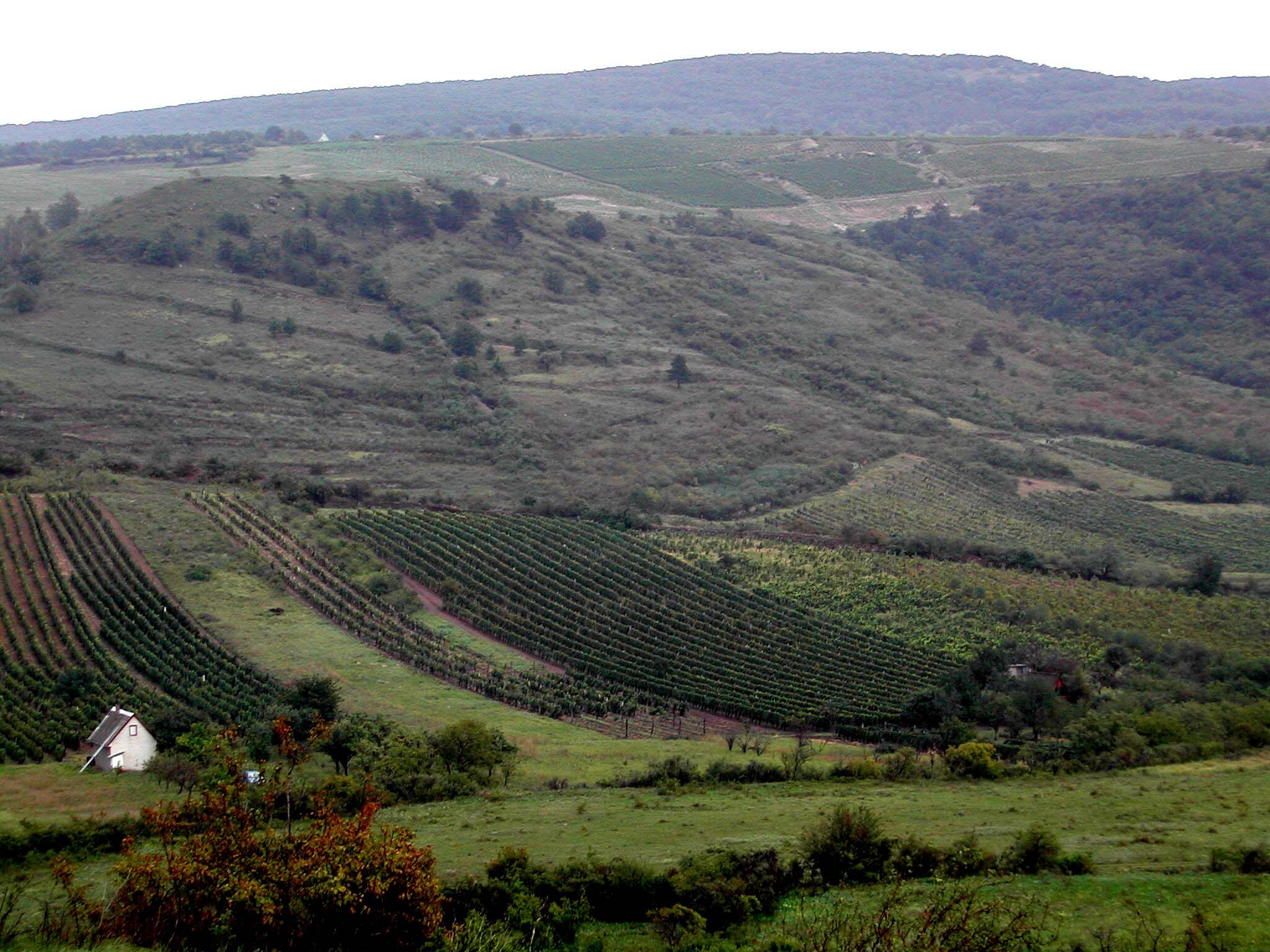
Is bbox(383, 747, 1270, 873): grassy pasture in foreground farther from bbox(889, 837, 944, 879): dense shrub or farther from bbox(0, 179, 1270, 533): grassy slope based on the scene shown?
bbox(0, 179, 1270, 533): grassy slope

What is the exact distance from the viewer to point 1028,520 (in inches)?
2891

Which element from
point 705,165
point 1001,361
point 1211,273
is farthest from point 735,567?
point 705,165

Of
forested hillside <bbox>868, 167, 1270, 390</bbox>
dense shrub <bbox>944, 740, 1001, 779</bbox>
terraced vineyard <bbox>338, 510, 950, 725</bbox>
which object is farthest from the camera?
forested hillside <bbox>868, 167, 1270, 390</bbox>

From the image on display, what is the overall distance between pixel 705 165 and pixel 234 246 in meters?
81.6

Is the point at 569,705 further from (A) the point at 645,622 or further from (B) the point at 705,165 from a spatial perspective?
(B) the point at 705,165

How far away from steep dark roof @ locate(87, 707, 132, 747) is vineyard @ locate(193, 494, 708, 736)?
1236cm

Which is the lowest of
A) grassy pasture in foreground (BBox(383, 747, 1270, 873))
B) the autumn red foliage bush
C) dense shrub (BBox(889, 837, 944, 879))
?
grassy pasture in foreground (BBox(383, 747, 1270, 873))

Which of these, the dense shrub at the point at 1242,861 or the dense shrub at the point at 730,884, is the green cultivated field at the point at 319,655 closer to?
the dense shrub at the point at 730,884

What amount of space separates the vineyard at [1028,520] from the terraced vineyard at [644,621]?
16859 mm

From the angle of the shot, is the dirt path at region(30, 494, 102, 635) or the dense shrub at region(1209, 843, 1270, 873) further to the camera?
the dirt path at region(30, 494, 102, 635)

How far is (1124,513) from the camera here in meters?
75.2

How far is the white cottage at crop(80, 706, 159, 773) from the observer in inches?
1236

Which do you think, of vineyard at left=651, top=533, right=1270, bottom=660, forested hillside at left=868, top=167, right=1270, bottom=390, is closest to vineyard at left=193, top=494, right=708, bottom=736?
vineyard at left=651, top=533, right=1270, bottom=660

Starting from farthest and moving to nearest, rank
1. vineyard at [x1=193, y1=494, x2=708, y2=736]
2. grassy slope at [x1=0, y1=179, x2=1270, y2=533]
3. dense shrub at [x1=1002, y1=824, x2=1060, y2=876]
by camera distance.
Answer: grassy slope at [x1=0, y1=179, x2=1270, y2=533] → vineyard at [x1=193, y1=494, x2=708, y2=736] → dense shrub at [x1=1002, y1=824, x2=1060, y2=876]
